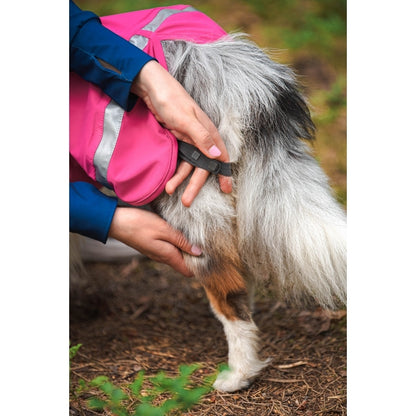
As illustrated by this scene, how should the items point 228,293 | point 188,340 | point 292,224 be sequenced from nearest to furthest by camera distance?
point 292,224 → point 228,293 → point 188,340

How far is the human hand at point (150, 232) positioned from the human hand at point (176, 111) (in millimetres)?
163

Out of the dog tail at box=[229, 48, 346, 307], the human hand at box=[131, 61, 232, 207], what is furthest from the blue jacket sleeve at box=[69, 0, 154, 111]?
the dog tail at box=[229, 48, 346, 307]

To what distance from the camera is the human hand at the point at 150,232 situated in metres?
2.00

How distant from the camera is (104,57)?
187 cm

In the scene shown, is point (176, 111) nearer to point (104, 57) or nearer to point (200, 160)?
point (200, 160)

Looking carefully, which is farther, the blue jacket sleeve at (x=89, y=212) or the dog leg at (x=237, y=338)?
the dog leg at (x=237, y=338)

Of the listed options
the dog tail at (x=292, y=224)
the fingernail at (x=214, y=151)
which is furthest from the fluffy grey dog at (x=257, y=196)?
the fingernail at (x=214, y=151)

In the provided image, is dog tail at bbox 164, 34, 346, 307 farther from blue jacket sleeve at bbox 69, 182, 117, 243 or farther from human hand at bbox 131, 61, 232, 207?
blue jacket sleeve at bbox 69, 182, 117, 243

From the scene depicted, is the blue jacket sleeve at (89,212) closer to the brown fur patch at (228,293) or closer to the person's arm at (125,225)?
the person's arm at (125,225)

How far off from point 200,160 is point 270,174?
26 centimetres

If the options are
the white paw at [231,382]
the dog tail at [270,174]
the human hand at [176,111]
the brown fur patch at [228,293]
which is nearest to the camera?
the human hand at [176,111]

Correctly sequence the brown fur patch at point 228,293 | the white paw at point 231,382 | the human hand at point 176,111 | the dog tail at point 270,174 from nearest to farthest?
1. the human hand at point 176,111
2. the dog tail at point 270,174
3. the brown fur patch at point 228,293
4. the white paw at point 231,382

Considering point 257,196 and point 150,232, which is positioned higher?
point 257,196

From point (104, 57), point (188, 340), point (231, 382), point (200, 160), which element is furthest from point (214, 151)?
point (188, 340)
